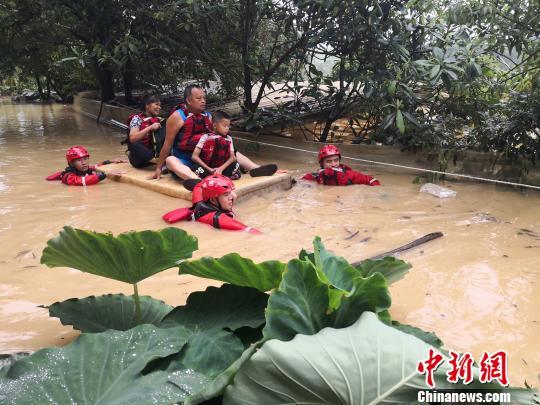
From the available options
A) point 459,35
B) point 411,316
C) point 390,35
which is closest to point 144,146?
point 390,35

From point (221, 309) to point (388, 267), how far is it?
69cm

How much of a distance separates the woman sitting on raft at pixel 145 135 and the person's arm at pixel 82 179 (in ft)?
1.75

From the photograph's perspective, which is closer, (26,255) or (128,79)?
(26,255)

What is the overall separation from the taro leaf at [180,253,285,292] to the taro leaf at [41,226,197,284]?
0.24ft

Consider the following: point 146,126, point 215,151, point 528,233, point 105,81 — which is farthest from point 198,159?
point 105,81

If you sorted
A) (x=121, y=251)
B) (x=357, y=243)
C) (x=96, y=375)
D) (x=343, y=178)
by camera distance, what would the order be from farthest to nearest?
(x=343, y=178) → (x=357, y=243) → (x=121, y=251) → (x=96, y=375)

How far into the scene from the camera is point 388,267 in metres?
1.92

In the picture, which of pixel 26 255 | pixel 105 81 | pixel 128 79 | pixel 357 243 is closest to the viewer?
pixel 26 255

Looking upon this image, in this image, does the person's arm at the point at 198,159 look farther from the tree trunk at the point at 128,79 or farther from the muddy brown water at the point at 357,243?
the tree trunk at the point at 128,79

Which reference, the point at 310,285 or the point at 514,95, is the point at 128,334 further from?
the point at 514,95

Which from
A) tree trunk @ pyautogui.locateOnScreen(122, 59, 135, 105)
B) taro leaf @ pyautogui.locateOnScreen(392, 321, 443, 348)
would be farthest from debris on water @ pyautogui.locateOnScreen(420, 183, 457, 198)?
tree trunk @ pyautogui.locateOnScreen(122, 59, 135, 105)

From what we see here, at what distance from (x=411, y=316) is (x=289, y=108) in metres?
6.12

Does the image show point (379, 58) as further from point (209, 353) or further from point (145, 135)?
point (209, 353)

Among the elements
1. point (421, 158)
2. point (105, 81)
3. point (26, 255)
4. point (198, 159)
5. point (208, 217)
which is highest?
point (105, 81)
